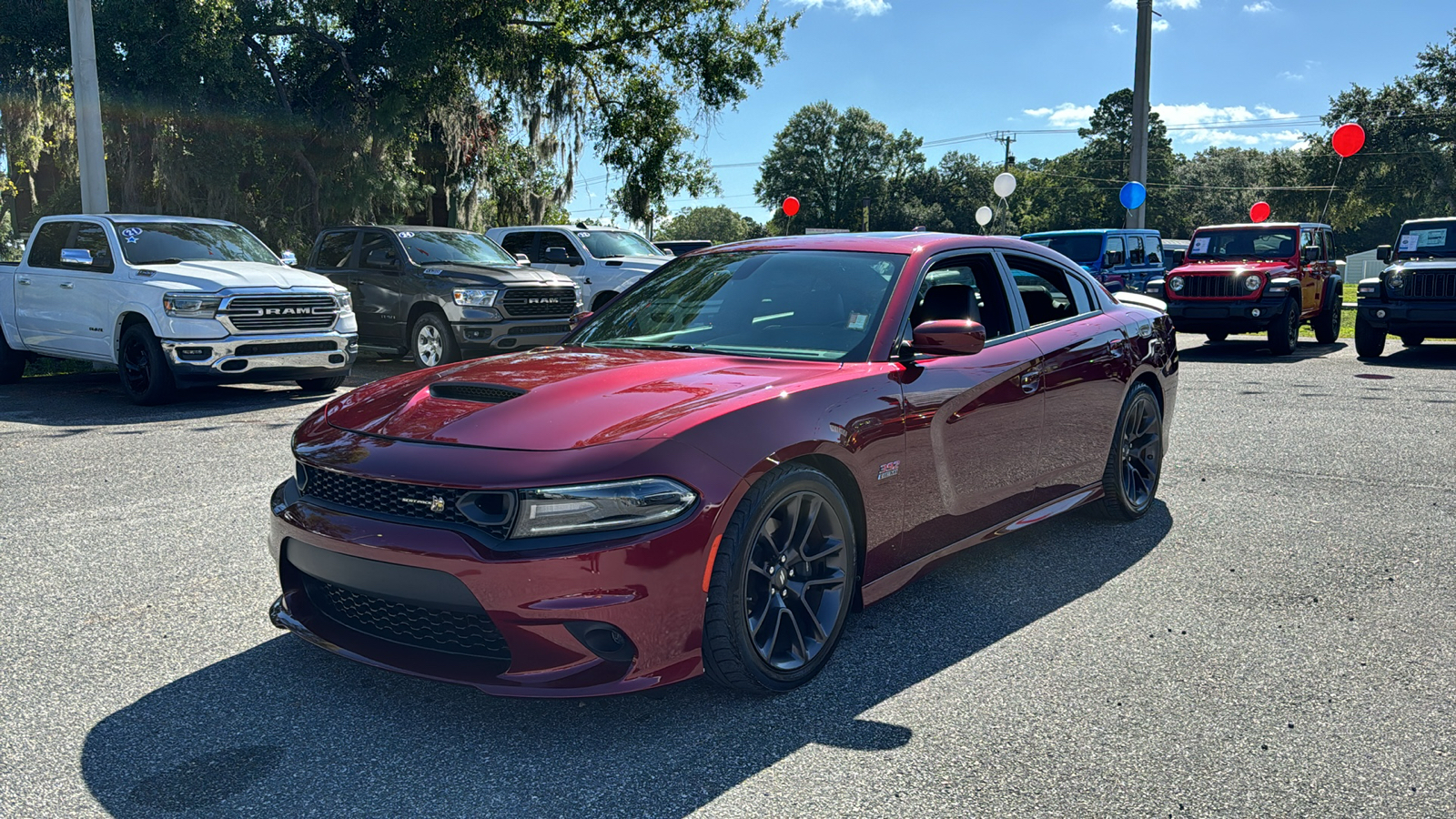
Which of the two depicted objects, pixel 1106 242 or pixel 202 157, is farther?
pixel 1106 242

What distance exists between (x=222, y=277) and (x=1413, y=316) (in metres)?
14.1

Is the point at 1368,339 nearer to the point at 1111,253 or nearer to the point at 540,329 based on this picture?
the point at 1111,253

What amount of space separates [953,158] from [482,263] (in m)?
96.8

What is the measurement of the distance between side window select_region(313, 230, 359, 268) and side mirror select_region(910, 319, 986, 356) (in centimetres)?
1138

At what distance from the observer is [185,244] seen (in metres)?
10.9

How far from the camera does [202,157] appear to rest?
55.6ft

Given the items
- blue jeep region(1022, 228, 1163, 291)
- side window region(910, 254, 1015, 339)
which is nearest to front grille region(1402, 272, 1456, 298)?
blue jeep region(1022, 228, 1163, 291)

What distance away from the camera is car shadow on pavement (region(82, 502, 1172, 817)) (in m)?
2.81

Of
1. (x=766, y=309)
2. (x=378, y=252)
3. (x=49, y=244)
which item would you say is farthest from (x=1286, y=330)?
(x=49, y=244)

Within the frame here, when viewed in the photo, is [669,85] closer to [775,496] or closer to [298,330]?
[298,330]

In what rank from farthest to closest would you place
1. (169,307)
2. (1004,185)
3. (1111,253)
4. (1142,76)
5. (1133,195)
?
(1142,76), (1133,195), (1004,185), (1111,253), (169,307)

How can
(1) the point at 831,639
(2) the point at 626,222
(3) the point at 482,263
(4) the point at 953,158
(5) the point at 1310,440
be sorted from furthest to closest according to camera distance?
(4) the point at 953,158 < (2) the point at 626,222 < (3) the point at 482,263 < (5) the point at 1310,440 < (1) the point at 831,639

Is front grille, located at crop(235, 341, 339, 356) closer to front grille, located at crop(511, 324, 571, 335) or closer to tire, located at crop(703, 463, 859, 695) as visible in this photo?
front grille, located at crop(511, 324, 571, 335)

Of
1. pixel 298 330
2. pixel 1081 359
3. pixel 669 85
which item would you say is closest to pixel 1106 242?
pixel 669 85
